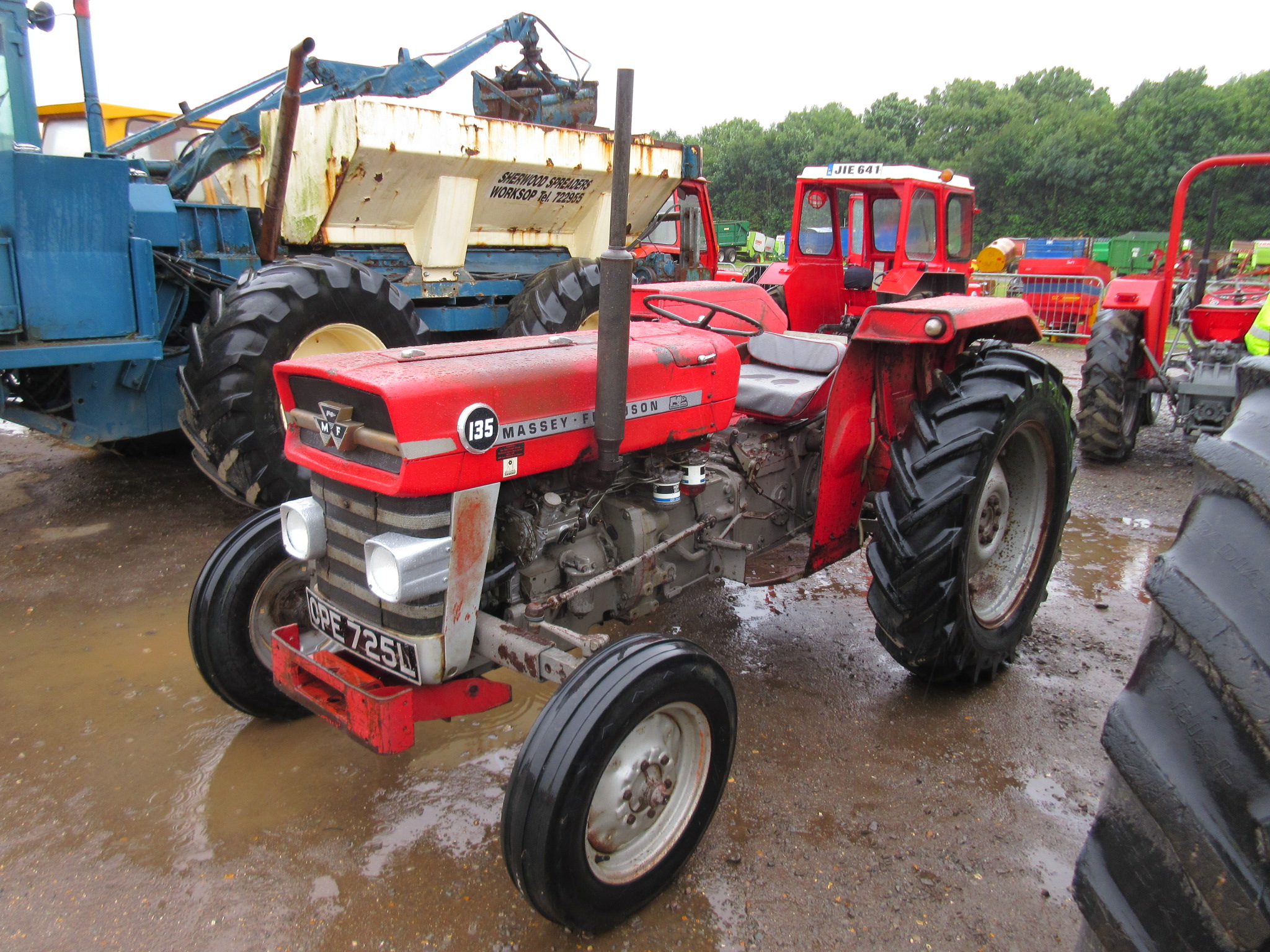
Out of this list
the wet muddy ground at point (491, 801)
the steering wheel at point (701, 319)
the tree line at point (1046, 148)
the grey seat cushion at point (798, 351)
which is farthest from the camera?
the tree line at point (1046, 148)

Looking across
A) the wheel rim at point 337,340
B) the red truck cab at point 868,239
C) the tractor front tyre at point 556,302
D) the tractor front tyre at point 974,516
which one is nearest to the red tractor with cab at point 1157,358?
the red truck cab at point 868,239

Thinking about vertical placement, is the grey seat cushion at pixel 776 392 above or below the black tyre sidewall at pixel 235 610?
above

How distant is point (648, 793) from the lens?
209cm

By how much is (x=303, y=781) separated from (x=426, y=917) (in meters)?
0.73

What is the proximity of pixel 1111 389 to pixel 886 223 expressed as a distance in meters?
2.21

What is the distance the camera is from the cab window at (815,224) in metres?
6.84

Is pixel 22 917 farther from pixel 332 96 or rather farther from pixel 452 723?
pixel 332 96

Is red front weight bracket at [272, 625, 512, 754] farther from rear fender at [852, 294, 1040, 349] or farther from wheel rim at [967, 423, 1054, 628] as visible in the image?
wheel rim at [967, 423, 1054, 628]

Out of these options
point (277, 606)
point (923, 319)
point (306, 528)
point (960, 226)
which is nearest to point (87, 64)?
point (277, 606)

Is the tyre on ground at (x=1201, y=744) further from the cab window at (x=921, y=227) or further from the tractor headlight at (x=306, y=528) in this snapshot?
the cab window at (x=921, y=227)

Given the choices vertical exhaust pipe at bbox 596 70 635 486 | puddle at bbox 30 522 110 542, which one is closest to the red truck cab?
vertical exhaust pipe at bbox 596 70 635 486

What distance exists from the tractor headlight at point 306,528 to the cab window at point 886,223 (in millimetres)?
5793

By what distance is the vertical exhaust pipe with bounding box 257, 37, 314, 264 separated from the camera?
3.89 m

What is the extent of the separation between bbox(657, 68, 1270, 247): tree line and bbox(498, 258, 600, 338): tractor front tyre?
82.2ft
